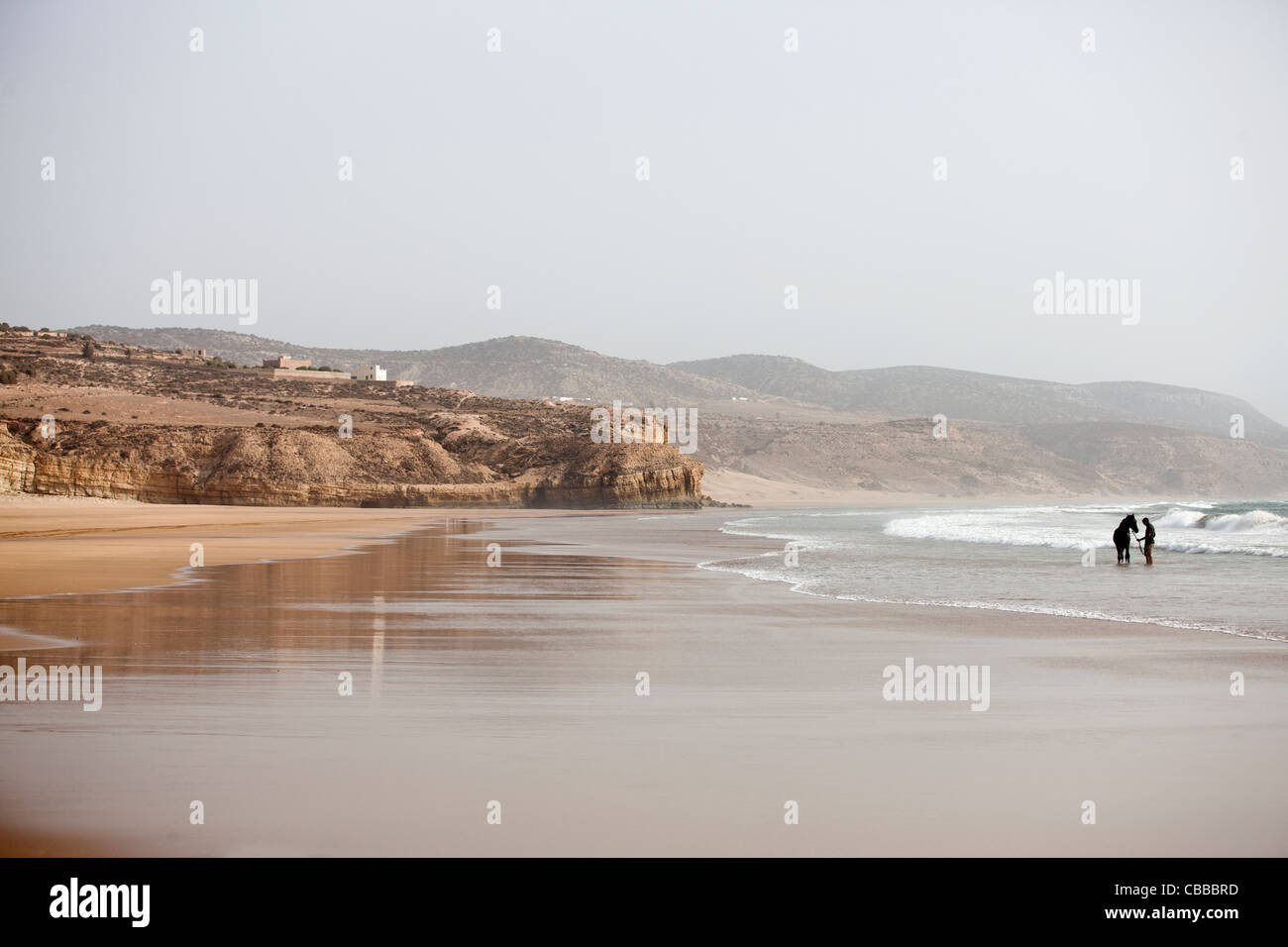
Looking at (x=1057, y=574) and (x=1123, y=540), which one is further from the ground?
(x=1123, y=540)

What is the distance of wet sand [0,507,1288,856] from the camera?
15.0ft

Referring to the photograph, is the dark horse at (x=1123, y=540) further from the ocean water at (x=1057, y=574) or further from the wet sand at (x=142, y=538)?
the wet sand at (x=142, y=538)

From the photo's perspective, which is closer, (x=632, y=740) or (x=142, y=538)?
(x=632, y=740)

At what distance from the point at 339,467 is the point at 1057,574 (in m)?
46.0

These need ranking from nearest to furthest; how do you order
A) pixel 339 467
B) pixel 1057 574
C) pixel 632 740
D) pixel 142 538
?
pixel 632 740, pixel 1057 574, pixel 142 538, pixel 339 467

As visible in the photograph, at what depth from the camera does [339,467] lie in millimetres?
57781

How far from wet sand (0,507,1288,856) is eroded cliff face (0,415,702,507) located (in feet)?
141

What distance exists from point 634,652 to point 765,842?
507 centimetres

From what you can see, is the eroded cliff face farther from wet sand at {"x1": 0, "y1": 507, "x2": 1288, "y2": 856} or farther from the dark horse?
wet sand at {"x1": 0, "y1": 507, "x2": 1288, "y2": 856}

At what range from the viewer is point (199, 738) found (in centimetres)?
598

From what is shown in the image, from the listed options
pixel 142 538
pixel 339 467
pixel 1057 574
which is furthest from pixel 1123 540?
pixel 339 467

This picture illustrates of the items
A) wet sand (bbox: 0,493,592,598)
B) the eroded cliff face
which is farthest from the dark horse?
the eroded cliff face

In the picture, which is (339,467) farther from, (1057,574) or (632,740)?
(632,740)
